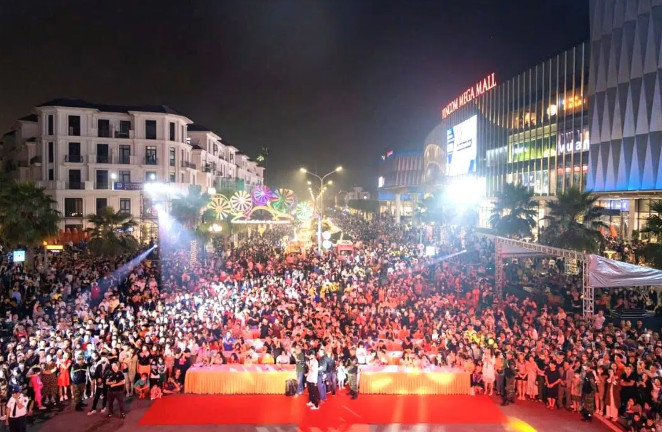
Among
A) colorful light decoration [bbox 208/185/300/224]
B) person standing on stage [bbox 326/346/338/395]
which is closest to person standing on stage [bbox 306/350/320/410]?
person standing on stage [bbox 326/346/338/395]

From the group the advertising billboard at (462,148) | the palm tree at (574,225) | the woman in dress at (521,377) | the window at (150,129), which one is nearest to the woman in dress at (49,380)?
the woman in dress at (521,377)

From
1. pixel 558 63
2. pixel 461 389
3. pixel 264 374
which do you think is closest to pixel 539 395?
pixel 461 389

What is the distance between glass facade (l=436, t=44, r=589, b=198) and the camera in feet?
131

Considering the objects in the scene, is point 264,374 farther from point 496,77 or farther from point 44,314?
point 496,77

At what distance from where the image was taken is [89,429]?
10.6 metres

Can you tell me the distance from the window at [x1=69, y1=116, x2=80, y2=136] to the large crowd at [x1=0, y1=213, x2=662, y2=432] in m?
23.9

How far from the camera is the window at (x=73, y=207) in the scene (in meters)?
43.8

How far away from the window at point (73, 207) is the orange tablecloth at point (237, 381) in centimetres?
3609

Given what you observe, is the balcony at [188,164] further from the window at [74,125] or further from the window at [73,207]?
the window at [73,207]

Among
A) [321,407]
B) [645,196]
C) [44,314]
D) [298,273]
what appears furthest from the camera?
[645,196]

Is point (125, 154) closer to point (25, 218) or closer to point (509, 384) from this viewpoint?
point (25, 218)

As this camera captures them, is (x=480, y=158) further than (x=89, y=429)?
Yes

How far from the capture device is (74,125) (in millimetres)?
43719

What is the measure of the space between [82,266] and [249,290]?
30.6ft
